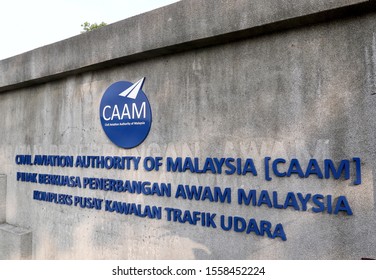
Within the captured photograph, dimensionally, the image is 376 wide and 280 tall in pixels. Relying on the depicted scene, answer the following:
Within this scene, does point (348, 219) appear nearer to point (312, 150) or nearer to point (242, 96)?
point (312, 150)

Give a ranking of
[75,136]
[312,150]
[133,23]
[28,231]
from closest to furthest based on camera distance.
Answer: [312,150] → [133,23] → [75,136] → [28,231]

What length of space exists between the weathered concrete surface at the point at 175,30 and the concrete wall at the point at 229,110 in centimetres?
1

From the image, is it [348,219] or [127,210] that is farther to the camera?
[127,210]

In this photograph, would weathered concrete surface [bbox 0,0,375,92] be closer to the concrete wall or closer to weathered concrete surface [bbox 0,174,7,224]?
the concrete wall

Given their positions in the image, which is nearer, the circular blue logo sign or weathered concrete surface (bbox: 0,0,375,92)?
weathered concrete surface (bbox: 0,0,375,92)

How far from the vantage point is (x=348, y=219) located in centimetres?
281

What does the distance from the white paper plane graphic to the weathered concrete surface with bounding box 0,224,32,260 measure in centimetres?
313

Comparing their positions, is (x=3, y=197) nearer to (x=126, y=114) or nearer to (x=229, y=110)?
(x=126, y=114)

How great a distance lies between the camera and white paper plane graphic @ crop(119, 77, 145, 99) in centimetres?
416

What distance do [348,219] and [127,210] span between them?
264 centimetres

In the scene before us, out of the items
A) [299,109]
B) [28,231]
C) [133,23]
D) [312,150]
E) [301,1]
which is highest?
[133,23]

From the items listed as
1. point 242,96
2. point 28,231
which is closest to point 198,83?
point 242,96

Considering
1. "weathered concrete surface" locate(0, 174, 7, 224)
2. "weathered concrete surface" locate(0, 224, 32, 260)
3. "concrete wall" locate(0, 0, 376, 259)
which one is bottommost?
"weathered concrete surface" locate(0, 224, 32, 260)

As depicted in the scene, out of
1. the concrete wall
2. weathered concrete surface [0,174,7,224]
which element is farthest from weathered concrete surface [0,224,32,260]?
the concrete wall
